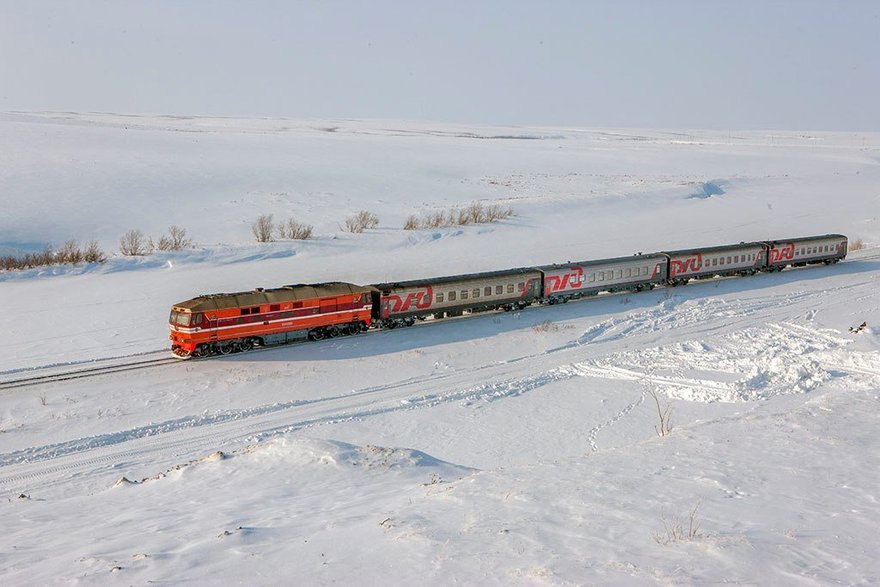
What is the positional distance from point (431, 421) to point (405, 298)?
1193 cm

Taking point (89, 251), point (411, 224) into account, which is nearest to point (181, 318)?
point (89, 251)

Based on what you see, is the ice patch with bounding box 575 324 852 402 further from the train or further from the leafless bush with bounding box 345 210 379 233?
the leafless bush with bounding box 345 210 379 233

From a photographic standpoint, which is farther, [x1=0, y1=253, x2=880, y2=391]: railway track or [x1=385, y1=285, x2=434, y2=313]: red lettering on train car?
[x1=385, y1=285, x2=434, y2=313]: red lettering on train car

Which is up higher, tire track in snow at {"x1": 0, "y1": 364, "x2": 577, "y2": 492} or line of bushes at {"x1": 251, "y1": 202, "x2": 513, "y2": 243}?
line of bushes at {"x1": 251, "y1": 202, "x2": 513, "y2": 243}

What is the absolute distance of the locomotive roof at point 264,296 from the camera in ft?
104

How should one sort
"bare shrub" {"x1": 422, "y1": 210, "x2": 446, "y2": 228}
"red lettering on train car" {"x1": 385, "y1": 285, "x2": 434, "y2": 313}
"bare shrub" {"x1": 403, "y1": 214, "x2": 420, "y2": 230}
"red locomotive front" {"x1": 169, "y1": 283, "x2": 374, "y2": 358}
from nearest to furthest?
"red locomotive front" {"x1": 169, "y1": 283, "x2": 374, "y2": 358} < "red lettering on train car" {"x1": 385, "y1": 285, "x2": 434, "y2": 313} < "bare shrub" {"x1": 403, "y1": 214, "x2": 420, "y2": 230} < "bare shrub" {"x1": 422, "y1": 210, "x2": 446, "y2": 228}

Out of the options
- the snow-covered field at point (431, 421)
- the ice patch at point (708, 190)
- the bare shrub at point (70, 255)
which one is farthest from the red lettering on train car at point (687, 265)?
the ice patch at point (708, 190)

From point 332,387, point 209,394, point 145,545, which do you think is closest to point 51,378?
point 209,394

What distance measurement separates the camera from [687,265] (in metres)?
48.1

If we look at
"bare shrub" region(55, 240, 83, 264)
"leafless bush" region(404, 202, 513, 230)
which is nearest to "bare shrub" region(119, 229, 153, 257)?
"bare shrub" region(55, 240, 83, 264)

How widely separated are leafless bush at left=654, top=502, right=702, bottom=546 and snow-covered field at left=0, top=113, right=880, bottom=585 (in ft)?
0.20

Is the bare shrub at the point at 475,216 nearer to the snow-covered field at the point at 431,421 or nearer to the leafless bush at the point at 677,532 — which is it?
the snow-covered field at the point at 431,421

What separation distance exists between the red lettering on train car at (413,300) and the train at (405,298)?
0.05 metres

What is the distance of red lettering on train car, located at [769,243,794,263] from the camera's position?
52628mm
